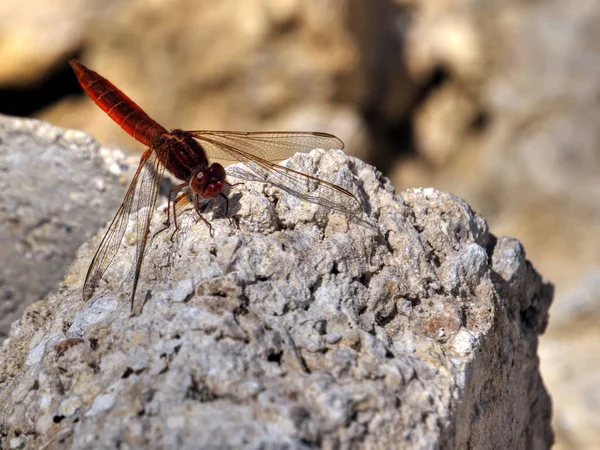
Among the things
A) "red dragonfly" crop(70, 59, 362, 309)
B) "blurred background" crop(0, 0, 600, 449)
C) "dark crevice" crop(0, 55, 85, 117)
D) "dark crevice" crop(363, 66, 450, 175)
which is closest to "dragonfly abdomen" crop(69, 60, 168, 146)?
"red dragonfly" crop(70, 59, 362, 309)

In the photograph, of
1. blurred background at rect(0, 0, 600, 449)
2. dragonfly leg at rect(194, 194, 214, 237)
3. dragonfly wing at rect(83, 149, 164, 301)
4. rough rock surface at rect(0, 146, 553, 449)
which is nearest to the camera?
rough rock surface at rect(0, 146, 553, 449)

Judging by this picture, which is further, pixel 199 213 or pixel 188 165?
pixel 188 165

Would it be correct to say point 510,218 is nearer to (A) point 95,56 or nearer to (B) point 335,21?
(B) point 335,21

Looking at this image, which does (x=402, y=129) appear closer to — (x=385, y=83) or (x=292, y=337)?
(x=385, y=83)

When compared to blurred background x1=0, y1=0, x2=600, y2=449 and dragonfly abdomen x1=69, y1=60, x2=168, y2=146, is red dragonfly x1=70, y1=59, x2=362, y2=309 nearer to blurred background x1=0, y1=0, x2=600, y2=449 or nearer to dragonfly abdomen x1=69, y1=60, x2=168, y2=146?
dragonfly abdomen x1=69, y1=60, x2=168, y2=146

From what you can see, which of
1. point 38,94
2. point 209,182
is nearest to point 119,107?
point 209,182

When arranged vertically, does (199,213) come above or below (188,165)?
below
